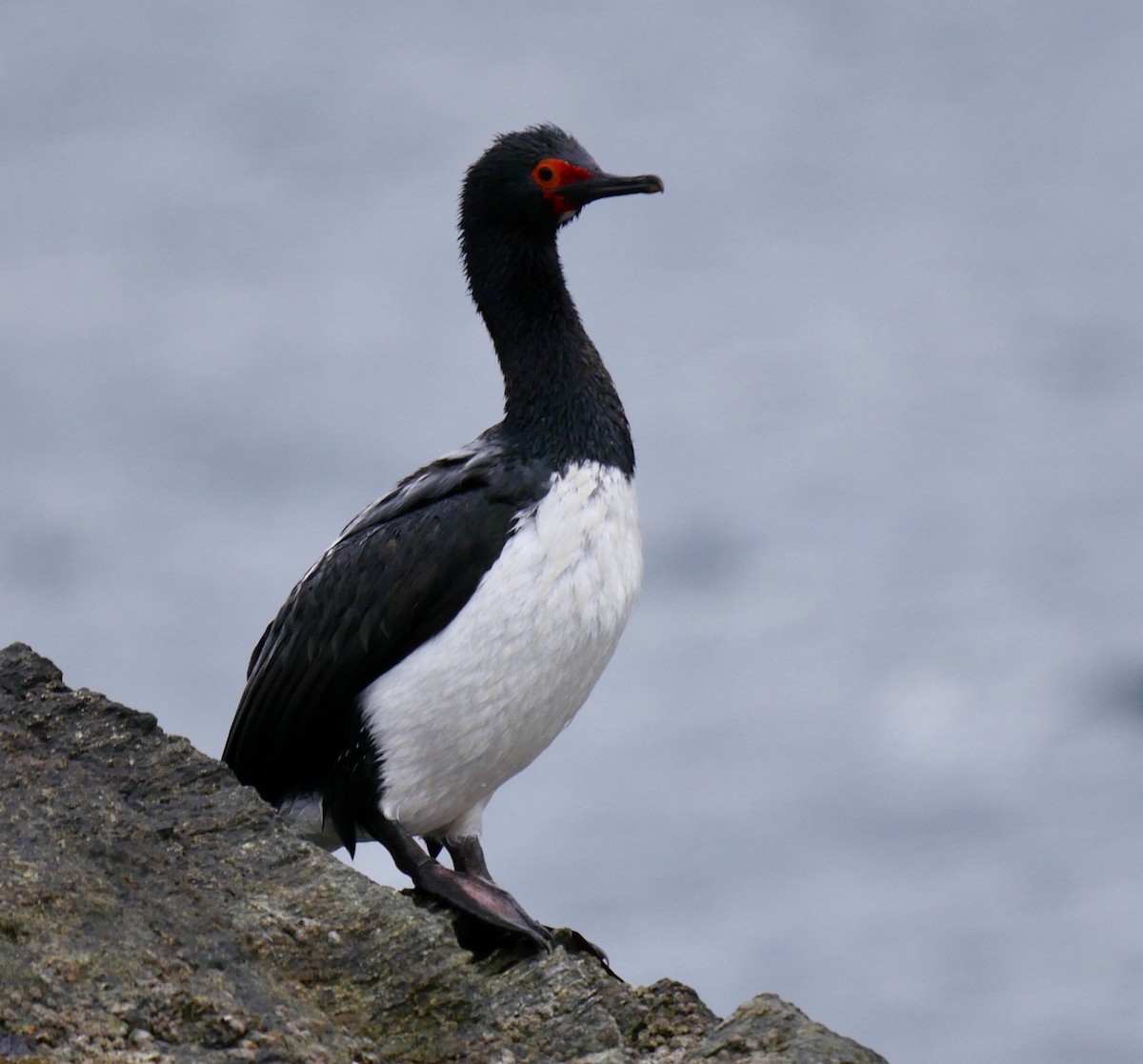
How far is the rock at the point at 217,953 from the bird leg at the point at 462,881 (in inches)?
18.9

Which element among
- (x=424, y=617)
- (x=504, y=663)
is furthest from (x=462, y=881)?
(x=424, y=617)

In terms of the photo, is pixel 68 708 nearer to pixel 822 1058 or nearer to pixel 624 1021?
pixel 624 1021

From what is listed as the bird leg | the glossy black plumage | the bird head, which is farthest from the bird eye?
the bird leg

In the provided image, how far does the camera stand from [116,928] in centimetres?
532

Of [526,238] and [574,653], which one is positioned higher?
[526,238]

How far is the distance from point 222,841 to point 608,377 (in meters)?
3.41

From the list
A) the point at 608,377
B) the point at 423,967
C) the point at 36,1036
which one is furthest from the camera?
the point at 608,377

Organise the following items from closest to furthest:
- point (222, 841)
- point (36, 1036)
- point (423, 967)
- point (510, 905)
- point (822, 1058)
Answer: point (36, 1036)
point (822, 1058)
point (423, 967)
point (222, 841)
point (510, 905)

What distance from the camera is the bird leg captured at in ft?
22.9

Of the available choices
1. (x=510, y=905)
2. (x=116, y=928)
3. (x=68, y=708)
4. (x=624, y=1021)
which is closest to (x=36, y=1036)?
(x=116, y=928)

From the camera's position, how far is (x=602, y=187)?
851 centimetres

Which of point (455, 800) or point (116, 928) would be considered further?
point (455, 800)

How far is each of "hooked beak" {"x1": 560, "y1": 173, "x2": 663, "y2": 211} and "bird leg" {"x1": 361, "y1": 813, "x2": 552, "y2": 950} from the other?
10.5 ft

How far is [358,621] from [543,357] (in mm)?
1657
